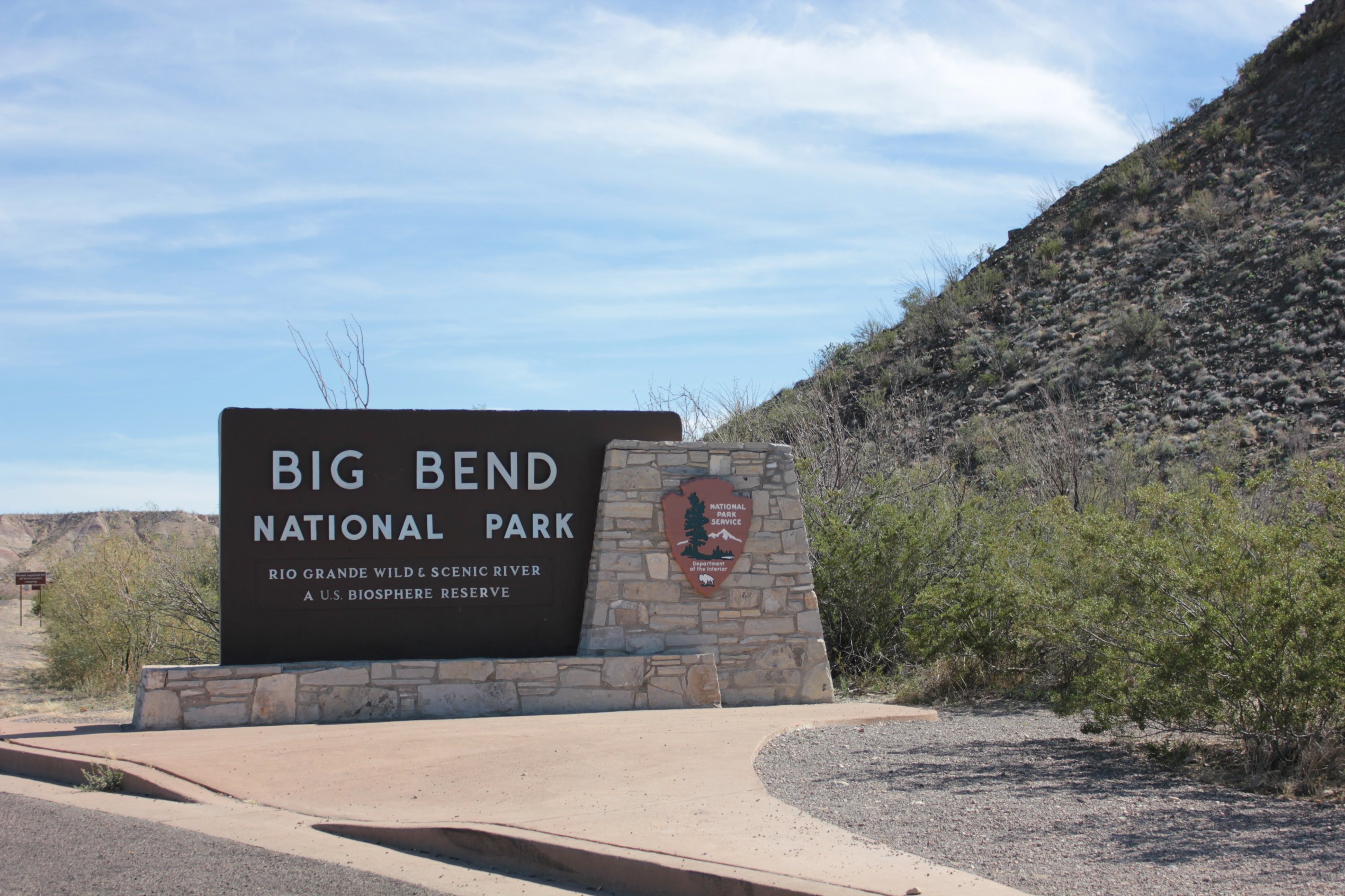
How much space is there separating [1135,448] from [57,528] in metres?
68.2

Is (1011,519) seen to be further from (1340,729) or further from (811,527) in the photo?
(1340,729)

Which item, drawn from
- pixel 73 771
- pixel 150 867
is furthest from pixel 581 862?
pixel 73 771

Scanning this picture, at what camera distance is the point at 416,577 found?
39.7 ft

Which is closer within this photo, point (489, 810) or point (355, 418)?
point (489, 810)

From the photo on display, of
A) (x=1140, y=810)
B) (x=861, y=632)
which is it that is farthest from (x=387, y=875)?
(x=861, y=632)

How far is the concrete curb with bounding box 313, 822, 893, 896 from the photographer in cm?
541

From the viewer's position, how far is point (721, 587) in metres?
12.6

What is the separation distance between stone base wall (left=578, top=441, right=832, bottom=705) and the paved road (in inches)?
225

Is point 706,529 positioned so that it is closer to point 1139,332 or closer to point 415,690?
point 415,690

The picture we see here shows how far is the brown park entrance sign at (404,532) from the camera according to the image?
11820 millimetres

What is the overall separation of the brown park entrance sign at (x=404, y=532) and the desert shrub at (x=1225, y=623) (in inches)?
214

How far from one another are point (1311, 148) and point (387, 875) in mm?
→ 36090

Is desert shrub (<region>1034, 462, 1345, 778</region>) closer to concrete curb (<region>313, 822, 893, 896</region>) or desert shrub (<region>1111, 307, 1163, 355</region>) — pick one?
concrete curb (<region>313, 822, 893, 896</region>)

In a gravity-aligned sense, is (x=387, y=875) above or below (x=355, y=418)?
below
